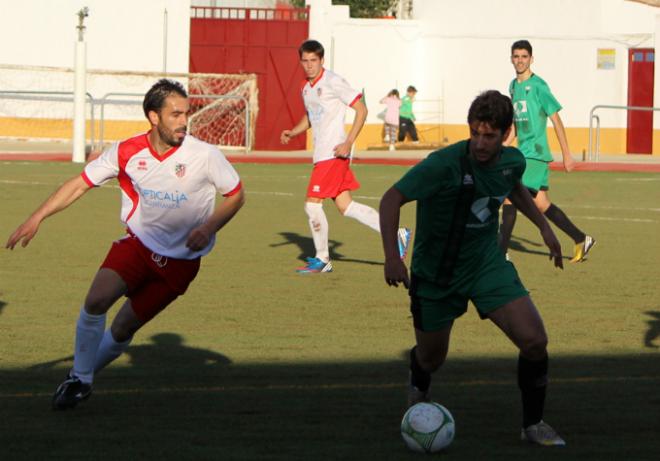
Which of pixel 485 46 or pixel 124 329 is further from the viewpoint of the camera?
pixel 485 46

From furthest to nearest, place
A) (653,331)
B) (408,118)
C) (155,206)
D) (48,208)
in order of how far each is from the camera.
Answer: (408,118), (653,331), (155,206), (48,208)

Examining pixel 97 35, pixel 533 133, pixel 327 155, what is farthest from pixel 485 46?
pixel 327 155

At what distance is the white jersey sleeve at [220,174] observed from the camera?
7.63m

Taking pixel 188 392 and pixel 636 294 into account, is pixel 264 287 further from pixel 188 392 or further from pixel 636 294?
pixel 188 392

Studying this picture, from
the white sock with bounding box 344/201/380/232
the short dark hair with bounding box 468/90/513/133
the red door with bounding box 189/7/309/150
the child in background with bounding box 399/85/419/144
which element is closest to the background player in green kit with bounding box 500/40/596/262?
the white sock with bounding box 344/201/380/232

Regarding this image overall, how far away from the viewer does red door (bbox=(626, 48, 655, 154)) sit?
1604 inches

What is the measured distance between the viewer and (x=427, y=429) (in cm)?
645

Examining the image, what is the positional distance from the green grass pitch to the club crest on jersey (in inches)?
46.8

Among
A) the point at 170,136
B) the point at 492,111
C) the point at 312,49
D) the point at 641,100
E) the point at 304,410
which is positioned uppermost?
the point at 641,100

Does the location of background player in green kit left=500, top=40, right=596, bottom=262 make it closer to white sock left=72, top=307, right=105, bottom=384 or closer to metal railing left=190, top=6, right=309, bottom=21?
white sock left=72, top=307, right=105, bottom=384

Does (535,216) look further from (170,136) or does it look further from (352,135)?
(352,135)

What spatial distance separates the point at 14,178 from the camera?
2575cm

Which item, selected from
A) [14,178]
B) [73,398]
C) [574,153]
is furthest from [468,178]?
[574,153]

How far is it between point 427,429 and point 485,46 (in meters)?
36.5
